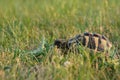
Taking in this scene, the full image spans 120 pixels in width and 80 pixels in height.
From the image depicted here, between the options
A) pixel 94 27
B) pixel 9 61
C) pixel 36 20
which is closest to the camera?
pixel 9 61

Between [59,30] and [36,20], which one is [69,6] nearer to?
[36,20]

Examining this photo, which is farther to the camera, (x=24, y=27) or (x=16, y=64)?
(x=24, y=27)

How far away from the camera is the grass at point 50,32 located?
320cm

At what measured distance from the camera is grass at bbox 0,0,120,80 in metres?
3.20

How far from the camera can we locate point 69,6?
5953 millimetres

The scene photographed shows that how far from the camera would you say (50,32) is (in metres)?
4.84

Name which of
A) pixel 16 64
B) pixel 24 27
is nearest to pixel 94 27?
pixel 24 27

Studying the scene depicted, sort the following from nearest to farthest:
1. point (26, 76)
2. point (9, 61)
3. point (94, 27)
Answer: point (26, 76) < point (9, 61) < point (94, 27)

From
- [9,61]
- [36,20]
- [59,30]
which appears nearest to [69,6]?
[36,20]

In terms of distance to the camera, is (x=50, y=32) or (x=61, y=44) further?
(x=50, y=32)

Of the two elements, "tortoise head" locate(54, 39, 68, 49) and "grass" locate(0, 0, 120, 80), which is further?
"tortoise head" locate(54, 39, 68, 49)

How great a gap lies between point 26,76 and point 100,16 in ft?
6.85

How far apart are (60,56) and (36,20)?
6.42 ft

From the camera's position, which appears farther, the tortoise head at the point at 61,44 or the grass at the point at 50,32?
the tortoise head at the point at 61,44
